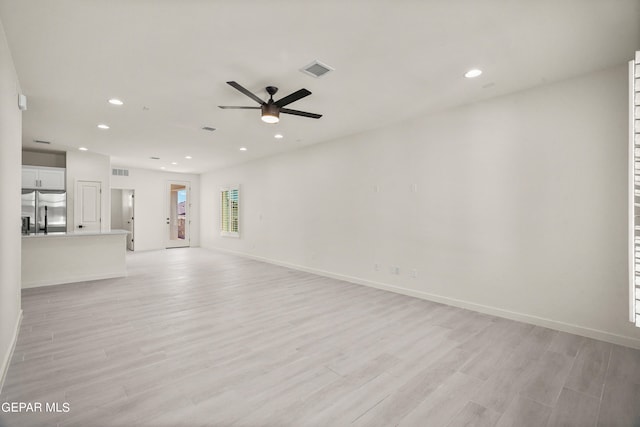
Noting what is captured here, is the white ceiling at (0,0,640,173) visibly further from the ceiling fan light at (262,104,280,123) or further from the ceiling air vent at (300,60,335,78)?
the ceiling fan light at (262,104,280,123)

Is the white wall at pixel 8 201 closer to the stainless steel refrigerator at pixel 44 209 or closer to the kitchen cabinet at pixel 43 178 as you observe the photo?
the stainless steel refrigerator at pixel 44 209

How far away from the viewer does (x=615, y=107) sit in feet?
9.95

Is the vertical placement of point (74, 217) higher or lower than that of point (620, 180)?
lower

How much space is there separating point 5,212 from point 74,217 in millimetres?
5819

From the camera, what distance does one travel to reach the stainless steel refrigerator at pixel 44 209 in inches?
253

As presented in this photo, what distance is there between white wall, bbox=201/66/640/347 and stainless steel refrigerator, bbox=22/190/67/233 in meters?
6.34

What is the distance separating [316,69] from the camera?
3.11 m

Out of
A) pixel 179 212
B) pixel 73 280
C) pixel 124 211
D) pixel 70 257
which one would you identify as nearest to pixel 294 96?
pixel 70 257

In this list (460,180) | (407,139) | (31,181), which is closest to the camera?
(460,180)

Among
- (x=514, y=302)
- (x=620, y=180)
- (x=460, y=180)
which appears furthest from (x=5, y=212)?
(x=620, y=180)

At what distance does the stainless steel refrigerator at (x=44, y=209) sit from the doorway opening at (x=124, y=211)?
2.67 meters

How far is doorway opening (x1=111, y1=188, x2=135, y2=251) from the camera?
9758mm

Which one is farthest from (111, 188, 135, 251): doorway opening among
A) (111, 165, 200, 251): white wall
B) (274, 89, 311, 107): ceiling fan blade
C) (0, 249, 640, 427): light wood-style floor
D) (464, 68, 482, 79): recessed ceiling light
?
(464, 68, 482, 79): recessed ceiling light

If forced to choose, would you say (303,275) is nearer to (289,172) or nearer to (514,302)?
(289,172)
